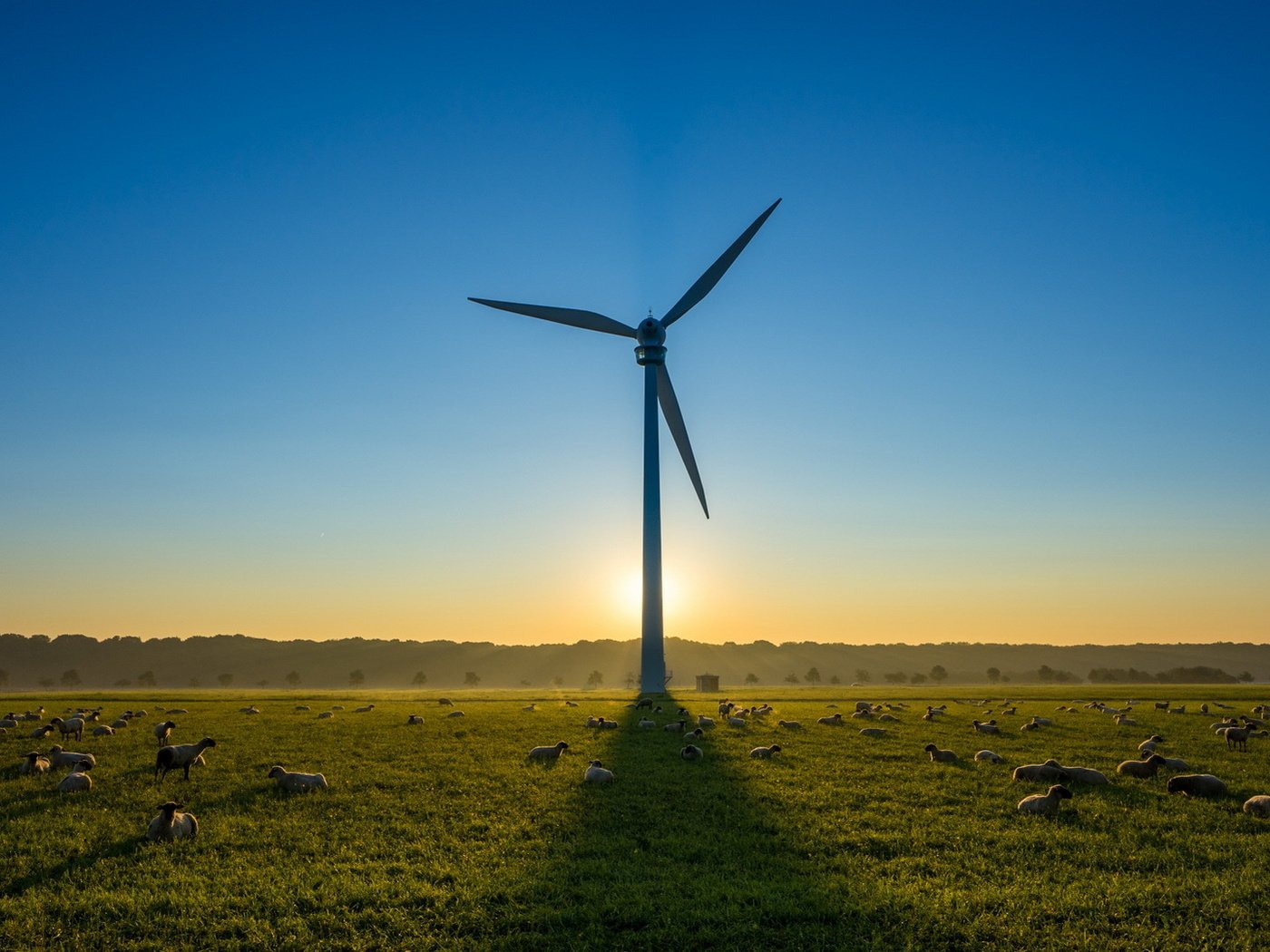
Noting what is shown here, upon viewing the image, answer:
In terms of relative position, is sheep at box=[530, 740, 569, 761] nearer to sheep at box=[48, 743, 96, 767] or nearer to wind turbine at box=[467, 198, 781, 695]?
sheep at box=[48, 743, 96, 767]

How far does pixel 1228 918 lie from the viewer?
980 centimetres

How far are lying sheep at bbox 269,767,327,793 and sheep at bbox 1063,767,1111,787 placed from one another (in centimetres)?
1929

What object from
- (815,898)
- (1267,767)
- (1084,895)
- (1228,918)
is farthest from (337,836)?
(1267,767)

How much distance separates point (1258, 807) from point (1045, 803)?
178 inches

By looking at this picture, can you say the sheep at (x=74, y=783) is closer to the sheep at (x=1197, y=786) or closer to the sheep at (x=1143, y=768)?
the sheep at (x=1197, y=786)

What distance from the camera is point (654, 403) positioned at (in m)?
69.7

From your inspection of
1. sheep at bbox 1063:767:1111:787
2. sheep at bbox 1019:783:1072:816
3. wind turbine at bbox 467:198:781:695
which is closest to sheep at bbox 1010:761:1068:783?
sheep at bbox 1063:767:1111:787

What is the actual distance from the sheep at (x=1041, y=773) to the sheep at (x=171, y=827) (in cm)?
1945

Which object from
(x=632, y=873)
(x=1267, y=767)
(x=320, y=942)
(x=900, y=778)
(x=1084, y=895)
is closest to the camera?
(x=320, y=942)

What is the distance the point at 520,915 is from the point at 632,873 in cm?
228

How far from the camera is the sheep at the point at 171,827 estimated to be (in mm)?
13430

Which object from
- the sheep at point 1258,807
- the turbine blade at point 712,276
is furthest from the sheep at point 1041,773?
the turbine blade at point 712,276

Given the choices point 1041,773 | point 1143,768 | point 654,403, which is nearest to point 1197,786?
point 1143,768

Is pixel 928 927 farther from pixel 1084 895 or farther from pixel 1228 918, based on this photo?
pixel 1228 918
